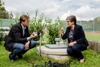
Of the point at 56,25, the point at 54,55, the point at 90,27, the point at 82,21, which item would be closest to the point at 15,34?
the point at 54,55

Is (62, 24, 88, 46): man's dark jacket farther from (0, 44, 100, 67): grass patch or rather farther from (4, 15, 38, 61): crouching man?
(4, 15, 38, 61): crouching man

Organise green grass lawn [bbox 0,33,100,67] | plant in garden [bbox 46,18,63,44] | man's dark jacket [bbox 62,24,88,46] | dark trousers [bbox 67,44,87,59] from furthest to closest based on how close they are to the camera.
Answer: plant in garden [bbox 46,18,63,44]
man's dark jacket [bbox 62,24,88,46]
dark trousers [bbox 67,44,87,59]
green grass lawn [bbox 0,33,100,67]

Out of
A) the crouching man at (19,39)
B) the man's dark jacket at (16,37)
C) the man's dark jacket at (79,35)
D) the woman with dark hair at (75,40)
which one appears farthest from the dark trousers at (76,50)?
the man's dark jacket at (16,37)

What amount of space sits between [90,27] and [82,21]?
7.71 feet

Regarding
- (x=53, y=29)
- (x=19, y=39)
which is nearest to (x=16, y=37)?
(x=19, y=39)

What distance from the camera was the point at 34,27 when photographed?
43.4 feet

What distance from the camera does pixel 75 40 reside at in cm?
793

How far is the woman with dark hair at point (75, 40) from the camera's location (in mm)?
7754

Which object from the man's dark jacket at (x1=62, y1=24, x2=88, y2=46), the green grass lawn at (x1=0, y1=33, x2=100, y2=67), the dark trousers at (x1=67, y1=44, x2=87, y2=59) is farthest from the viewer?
the man's dark jacket at (x1=62, y1=24, x2=88, y2=46)

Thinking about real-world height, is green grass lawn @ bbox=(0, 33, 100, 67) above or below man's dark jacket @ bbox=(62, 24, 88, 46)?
below

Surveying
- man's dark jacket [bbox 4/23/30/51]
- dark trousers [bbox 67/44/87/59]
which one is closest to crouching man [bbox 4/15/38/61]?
man's dark jacket [bbox 4/23/30/51]

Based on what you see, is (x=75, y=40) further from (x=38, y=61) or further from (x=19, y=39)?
(x=19, y=39)

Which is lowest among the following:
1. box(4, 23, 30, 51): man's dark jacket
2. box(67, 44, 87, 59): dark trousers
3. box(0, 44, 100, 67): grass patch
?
box(0, 44, 100, 67): grass patch

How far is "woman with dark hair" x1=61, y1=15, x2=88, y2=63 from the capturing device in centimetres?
775
